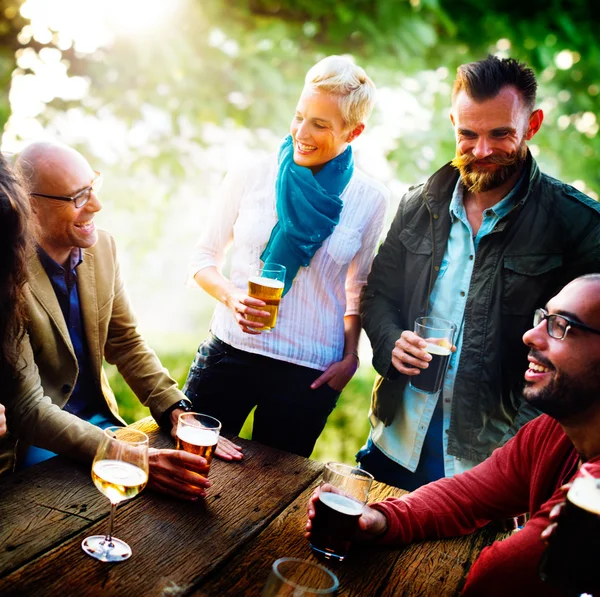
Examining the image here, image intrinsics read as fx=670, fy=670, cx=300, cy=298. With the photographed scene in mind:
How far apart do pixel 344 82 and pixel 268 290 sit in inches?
33.7

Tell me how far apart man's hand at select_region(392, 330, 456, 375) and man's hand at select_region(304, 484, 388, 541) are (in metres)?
0.63

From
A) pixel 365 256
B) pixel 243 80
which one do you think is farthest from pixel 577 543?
pixel 243 80

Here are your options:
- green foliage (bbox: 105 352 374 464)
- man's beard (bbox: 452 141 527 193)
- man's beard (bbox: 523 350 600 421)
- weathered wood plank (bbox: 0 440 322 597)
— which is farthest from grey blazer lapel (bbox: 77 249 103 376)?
green foliage (bbox: 105 352 374 464)

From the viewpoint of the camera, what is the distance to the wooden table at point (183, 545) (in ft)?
4.80

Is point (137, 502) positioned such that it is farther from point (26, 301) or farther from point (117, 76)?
point (117, 76)

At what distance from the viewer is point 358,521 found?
5.65 feet

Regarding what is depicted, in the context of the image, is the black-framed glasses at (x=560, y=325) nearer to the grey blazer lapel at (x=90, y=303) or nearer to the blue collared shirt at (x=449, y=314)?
the blue collared shirt at (x=449, y=314)

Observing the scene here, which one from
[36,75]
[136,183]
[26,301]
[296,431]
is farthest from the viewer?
[136,183]

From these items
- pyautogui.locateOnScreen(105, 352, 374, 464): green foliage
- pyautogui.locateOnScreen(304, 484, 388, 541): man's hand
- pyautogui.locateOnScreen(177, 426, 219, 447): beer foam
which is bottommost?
pyautogui.locateOnScreen(105, 352, 374, 464): green foliage

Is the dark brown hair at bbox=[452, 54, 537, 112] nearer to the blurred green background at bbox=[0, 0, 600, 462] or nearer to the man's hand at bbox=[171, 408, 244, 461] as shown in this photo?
the blurred green background at bbox=[0, 0, 600, 462]

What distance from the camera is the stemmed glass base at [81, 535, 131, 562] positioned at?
1527 mm

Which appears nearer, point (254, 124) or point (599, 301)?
point (599, 301)

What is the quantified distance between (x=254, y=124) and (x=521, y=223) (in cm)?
389

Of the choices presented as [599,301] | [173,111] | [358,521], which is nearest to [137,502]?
[358,521]
